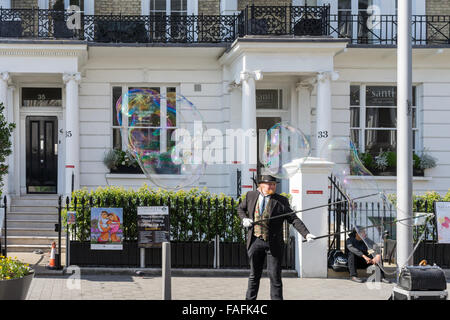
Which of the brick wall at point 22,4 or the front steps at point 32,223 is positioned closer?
the front steps at point 32,223

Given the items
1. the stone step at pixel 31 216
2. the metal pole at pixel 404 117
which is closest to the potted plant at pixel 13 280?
the metal pole at pixel 404 117

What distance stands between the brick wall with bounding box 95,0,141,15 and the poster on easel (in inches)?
346

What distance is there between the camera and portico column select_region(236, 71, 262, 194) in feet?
55.3

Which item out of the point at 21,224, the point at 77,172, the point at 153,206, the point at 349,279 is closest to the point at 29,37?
the point at 77,172

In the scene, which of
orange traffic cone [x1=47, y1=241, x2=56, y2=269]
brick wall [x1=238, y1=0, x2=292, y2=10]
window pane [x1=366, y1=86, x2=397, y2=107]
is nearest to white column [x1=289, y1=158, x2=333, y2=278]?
orange traffic cone [x1=47, y1=241, x2=56, y2=269]

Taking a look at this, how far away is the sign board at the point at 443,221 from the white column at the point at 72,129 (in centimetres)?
925

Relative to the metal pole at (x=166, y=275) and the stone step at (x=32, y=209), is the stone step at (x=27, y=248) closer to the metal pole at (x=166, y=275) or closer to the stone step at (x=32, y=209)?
the stone step at (x=32, y=209)

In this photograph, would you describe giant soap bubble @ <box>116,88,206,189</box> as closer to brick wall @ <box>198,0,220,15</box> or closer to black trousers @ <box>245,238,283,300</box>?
black trousers @ <box>245,238,283,300</box>

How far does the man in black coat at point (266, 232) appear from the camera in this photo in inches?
338

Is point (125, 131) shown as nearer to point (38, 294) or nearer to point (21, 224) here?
point (38, 294)

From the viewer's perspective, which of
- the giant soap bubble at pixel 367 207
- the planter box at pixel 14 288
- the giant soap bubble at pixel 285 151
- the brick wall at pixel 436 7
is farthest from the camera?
the brick wall at pixel 436 7

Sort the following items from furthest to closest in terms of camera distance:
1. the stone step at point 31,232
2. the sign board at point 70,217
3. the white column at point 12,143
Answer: the white column at point 12,143 → the stone step at point 31,232 → the sign board at point 70,217

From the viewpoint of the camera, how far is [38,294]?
32.7 ft

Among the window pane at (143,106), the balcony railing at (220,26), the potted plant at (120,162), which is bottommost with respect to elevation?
the potted plant at (120,162)
